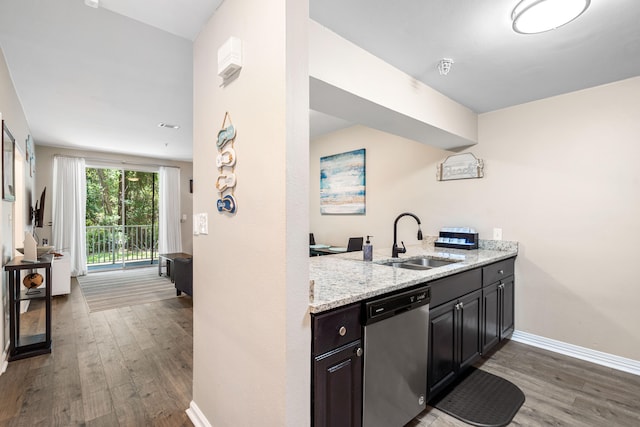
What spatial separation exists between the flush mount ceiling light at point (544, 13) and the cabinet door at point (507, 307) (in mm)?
2003

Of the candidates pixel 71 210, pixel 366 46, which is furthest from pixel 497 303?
pixel 71 210

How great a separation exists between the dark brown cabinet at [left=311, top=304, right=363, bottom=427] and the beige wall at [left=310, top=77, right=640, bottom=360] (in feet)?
7.92

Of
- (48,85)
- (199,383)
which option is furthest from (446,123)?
(48,85)

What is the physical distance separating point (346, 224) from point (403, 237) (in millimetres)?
984

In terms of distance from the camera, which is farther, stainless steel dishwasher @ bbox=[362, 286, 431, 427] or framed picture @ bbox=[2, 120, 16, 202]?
framed picture @ bbox=[2, 120, 16, 202]

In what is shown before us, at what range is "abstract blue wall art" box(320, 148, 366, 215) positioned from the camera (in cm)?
425

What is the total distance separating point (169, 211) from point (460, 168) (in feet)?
20.5

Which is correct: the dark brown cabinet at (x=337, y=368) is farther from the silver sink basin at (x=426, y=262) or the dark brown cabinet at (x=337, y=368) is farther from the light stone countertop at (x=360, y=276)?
the silver sink basin at (x=426, y=262)

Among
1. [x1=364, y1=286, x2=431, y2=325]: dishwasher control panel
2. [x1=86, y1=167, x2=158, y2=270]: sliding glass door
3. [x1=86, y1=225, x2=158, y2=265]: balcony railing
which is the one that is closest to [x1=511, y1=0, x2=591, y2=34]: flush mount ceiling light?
[x1=364, y1=286, x2=431, y2=325]: dishwasher control panel

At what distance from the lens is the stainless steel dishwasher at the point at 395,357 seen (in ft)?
4.54

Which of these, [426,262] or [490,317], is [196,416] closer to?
[426,262]

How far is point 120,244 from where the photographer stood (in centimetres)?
683

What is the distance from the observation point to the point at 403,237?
3.76 m

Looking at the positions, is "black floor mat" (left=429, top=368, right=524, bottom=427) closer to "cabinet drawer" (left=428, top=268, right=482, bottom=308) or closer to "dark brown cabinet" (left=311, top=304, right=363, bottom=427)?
"cabinet drawer" (left=428, top=268, right=482, bottom=308)
